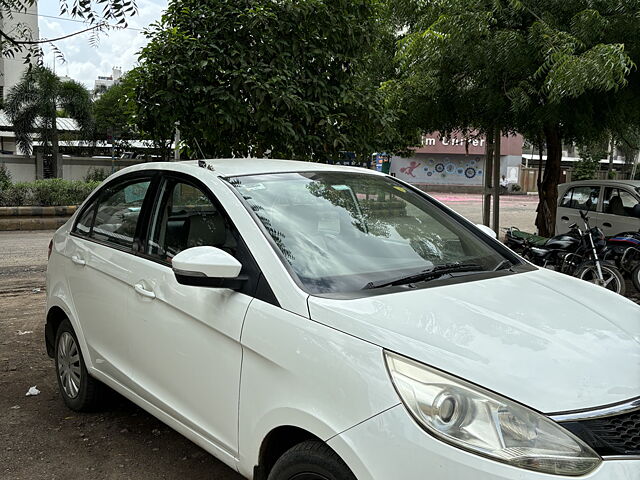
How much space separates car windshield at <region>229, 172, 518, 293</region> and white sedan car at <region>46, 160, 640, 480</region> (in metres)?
0.01

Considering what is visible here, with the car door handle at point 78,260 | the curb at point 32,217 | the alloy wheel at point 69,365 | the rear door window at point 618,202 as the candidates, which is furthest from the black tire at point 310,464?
the curb at point 32,217

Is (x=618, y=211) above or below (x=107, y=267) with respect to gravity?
below

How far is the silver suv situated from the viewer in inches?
449

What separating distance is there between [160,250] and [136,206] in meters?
0.51

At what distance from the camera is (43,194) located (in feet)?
58.1

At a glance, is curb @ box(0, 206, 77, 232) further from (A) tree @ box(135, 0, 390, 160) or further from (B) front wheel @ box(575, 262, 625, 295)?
(B) front wheel @ box(575, 262, 625, 295)

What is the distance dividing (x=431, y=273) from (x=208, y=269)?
98 centimetres

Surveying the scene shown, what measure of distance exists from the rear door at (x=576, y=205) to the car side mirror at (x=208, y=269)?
36.1 feet

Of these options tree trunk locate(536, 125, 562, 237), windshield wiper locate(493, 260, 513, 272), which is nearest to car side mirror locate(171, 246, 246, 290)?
windshield wiper locate(493, 260, 513, 272)

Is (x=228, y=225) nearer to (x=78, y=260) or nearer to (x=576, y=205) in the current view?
(x=78, y=260)

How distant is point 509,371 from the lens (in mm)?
1944

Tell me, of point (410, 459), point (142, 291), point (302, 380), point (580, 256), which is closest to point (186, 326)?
point (142, 291)

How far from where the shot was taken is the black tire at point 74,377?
4.06 m

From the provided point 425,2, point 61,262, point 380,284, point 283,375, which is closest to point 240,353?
point 283,375
